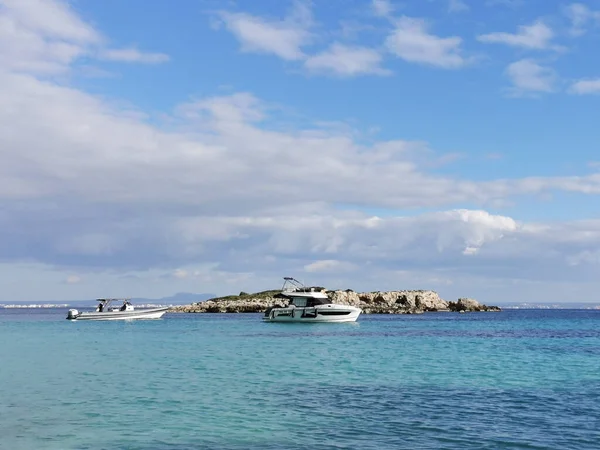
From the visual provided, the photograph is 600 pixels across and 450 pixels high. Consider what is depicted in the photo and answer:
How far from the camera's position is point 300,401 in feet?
91.4

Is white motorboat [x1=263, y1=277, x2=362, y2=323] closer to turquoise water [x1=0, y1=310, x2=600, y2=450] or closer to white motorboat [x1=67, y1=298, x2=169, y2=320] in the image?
white motorboat [x1=67, y1=298, x2=169, y2=320]

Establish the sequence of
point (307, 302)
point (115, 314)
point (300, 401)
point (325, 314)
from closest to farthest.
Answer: point (300, 401) → point (325, 314) → point (307, 302) → point (115, 314)

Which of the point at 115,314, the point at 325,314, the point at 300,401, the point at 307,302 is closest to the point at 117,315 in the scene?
the point at 115,314

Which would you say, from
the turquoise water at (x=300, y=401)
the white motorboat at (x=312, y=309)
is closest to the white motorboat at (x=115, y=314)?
the white motorboat at (x=312, y=309)

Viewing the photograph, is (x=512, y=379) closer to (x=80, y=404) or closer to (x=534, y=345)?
(x=80, y=404)

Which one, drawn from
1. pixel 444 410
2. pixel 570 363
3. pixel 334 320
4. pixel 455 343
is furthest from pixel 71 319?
pixel 444 410

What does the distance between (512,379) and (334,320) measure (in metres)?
72.2

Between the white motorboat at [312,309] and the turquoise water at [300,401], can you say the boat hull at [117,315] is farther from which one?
the turquoise water at [300,401]

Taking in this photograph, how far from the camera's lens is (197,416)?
24.5 meters

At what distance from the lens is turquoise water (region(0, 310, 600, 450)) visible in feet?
67.8

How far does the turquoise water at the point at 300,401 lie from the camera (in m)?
20.7

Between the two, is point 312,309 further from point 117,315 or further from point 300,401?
point 300,401

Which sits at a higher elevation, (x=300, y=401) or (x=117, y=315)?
(x=117, y=315)

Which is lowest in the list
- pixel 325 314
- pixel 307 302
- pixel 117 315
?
pixel 117 315
